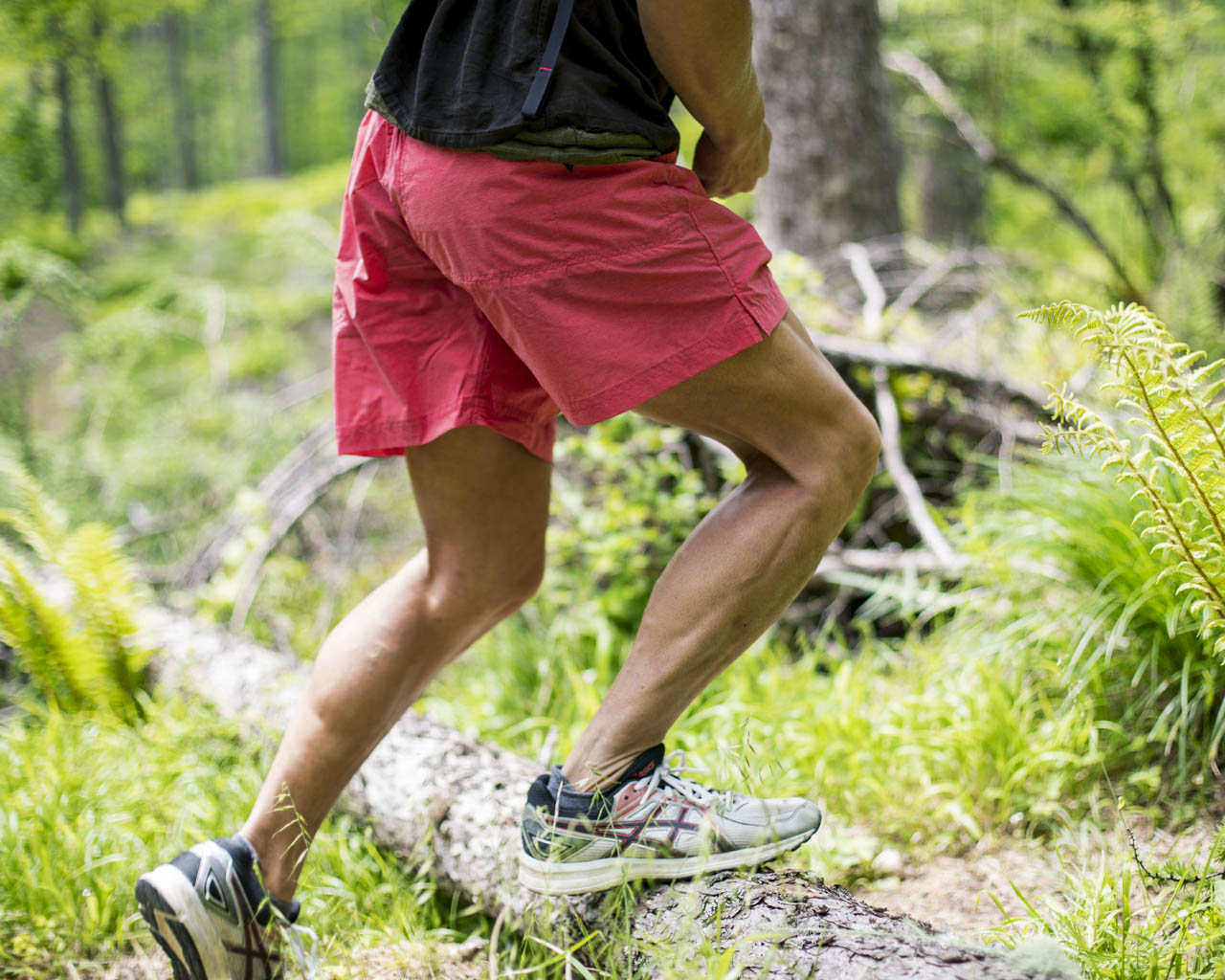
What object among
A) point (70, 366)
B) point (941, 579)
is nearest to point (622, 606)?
point (941, 579)

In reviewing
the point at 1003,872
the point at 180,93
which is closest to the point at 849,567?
the point at 1003,872

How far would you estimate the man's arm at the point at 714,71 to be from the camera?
1353 mm

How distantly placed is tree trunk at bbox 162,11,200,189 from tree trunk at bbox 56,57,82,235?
12388 mm

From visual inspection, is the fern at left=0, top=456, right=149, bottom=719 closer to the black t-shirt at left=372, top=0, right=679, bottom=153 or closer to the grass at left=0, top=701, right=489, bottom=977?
the grass at left=0, top=701, right=489, bottom=977

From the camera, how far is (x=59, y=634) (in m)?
3.12

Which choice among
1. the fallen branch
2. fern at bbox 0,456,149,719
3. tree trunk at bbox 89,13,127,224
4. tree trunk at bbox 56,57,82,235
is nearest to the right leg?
fern at bbox 0,456,149,719

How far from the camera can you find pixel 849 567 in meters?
3.20

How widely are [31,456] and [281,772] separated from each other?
140 inches

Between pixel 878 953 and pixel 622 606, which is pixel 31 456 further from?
pixel 878 953

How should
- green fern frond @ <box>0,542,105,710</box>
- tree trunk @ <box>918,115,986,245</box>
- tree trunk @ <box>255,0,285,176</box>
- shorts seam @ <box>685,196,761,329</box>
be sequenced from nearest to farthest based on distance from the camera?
1. shorts seam @ <box>685,196,761,329</box>
2. green fern frond @ <box>0,542,105,710</box>
3. tree trunk @ <box>918,115,986,245</box>
4. tree trunk @ <box>255,0,285,176</box>

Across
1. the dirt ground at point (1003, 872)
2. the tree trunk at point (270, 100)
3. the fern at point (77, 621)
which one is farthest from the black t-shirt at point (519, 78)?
the tree trunk at point (270, 100)

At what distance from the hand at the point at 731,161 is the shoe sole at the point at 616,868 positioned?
120cm

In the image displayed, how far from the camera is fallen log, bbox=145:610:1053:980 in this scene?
1.36 meters

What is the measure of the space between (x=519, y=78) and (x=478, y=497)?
0.76m
